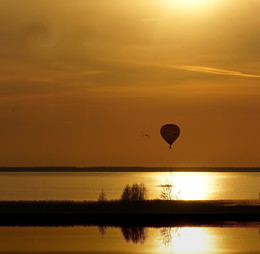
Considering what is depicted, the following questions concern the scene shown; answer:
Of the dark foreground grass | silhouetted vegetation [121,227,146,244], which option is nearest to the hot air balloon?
the dark foreground grass

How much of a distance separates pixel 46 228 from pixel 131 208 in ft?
35.1

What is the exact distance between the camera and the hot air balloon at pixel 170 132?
251 ft

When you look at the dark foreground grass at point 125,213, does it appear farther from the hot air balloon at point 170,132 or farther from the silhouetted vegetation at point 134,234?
the hot air balloon at point 170,132

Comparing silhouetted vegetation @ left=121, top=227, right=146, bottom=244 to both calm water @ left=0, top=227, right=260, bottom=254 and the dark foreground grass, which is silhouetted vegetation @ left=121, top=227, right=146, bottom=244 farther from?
the dark foreground grass

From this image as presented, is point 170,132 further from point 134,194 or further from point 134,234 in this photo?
point 134,234

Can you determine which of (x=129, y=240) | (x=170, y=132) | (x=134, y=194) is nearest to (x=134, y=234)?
(x=129, y=240)

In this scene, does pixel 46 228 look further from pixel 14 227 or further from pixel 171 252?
pixel 171 252

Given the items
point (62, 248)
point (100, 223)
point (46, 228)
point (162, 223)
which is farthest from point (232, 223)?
point (62, 248)

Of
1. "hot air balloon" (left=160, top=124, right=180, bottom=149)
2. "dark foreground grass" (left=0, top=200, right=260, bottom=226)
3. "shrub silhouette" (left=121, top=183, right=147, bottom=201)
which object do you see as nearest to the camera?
"dark foreground grass" (left=0, top=200, right=260, bottom=226)

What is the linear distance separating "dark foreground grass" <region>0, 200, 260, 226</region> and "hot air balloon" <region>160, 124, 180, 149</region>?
13400mm

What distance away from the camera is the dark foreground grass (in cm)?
5438

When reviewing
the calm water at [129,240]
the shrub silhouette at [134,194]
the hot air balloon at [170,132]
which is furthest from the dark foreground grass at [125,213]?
the hot air balloon at [170,132]

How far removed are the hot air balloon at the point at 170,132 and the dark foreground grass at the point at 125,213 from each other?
13.4 m

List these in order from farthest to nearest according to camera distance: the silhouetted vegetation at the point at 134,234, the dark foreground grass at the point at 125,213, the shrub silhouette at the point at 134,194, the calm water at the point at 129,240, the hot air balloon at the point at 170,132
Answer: the hot air balloon at the point at 170,132, the shrub silhouette at the point at 134,194, the dark foreground grass at the point at 125,213, the silhouetted vegetation at the point at 134,234, the calm water at the point at 129,240
